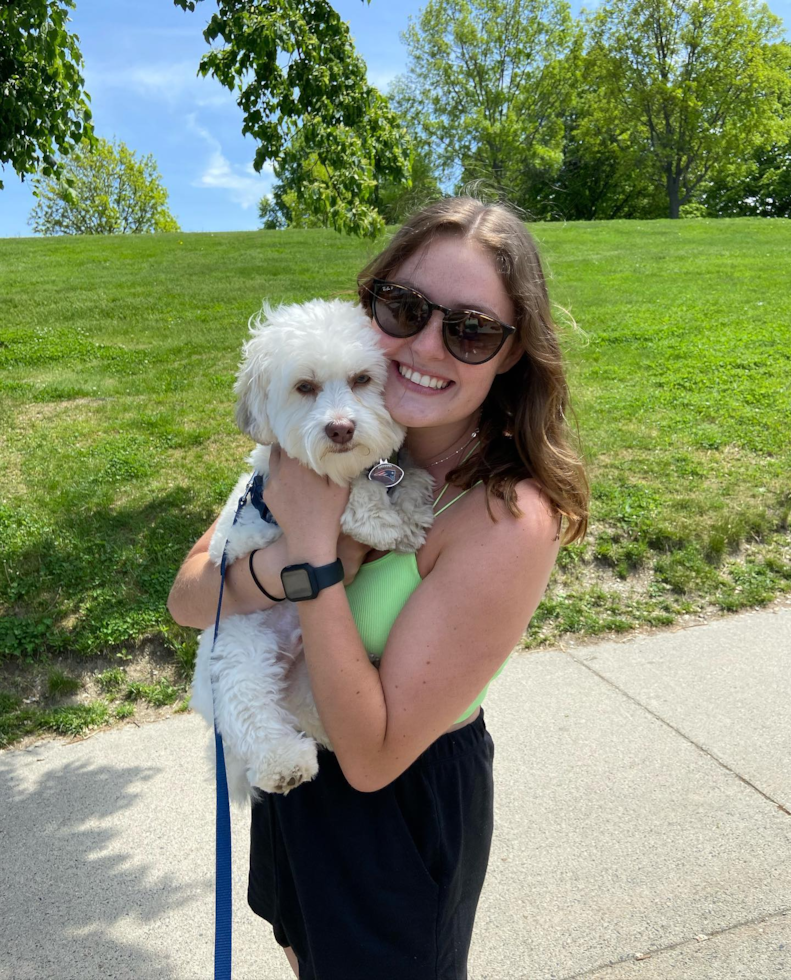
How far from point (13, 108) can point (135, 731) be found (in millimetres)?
3479

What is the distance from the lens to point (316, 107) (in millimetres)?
4777

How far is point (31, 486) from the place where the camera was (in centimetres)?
551

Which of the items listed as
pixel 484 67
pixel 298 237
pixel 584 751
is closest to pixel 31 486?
pixel 584 751

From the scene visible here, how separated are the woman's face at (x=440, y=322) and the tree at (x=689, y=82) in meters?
39.3

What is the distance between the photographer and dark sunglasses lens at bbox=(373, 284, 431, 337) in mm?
1653

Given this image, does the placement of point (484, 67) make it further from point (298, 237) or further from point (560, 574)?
point (560, 574)

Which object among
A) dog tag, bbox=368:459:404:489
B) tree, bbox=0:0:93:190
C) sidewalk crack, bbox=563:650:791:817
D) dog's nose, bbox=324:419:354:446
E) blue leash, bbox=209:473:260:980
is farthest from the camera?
tree, bbox=0:0:93:190

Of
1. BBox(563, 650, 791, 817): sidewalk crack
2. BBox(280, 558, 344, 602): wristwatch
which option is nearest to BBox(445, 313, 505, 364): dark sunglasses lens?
BBox(280, 558, 344, 602): wristwatch

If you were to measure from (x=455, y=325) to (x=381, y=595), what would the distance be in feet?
1.92

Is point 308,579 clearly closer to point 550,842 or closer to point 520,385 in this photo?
point 520,385

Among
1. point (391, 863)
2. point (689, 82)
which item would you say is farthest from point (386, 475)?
point (689, 82)

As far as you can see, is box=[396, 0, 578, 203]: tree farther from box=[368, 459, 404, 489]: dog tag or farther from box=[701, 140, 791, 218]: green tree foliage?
box=[368, 459, 404, 489]: dog tag

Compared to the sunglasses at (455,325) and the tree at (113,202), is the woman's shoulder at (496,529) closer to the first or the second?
the sunglasses at (455,325)

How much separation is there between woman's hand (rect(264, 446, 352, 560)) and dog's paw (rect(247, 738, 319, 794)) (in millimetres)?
434
